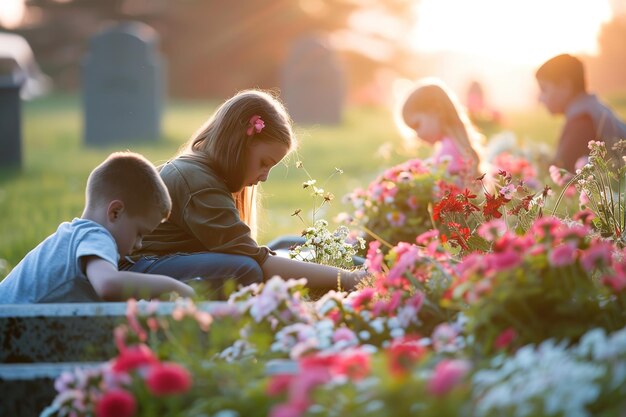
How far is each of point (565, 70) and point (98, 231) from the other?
5.13 metres

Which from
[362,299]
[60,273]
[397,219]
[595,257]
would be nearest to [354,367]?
[595,257]

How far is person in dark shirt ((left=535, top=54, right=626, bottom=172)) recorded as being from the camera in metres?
7.22

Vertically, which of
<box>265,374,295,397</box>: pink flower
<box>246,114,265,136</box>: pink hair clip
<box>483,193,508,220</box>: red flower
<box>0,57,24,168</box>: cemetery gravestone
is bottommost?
<box>0,57,24,168</box>: cemetery gravestone

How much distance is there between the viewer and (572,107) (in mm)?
7465

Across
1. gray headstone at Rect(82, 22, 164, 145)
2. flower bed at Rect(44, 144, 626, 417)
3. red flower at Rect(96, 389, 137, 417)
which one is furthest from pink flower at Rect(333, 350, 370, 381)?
gray headstone at Rect(82, 22, 164, 145)

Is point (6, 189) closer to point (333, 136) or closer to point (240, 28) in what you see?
point (333, 136)

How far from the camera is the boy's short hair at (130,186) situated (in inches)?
136

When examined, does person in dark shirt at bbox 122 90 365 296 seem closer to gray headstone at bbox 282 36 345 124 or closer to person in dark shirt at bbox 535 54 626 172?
person in dark shirt at bbox 535 54 626 172

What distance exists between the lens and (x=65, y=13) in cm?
3828

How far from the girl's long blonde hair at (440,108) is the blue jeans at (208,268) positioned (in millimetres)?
2924

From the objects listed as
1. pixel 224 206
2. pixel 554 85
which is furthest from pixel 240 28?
pixel 224 206

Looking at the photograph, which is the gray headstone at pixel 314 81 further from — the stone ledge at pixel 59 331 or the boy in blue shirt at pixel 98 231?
the stone ledge at pixel 59 331

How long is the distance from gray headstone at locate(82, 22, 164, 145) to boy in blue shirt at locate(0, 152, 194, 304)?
1449cm

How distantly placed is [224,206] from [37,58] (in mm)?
36825
